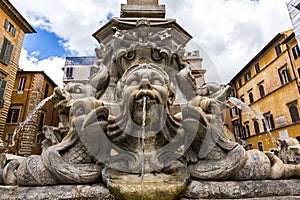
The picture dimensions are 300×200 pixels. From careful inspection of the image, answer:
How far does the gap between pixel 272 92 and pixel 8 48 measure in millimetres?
23345

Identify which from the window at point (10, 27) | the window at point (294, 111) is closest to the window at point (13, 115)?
the window at point (10, 27)

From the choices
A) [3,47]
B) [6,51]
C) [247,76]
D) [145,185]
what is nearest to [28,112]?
[6,51]

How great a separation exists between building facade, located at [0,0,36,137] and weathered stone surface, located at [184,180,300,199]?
675 inches

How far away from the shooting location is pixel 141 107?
1729mm

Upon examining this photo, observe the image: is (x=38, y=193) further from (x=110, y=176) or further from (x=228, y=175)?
(x=228, y=175)

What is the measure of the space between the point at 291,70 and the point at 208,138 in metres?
19.7

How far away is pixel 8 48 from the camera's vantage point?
1678 cm

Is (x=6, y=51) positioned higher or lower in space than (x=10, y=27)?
lower

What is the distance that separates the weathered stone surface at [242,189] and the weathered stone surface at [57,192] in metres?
0.65

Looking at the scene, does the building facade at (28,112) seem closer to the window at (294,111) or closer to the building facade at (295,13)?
the window at (294,111)

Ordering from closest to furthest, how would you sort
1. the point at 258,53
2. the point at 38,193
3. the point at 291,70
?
the point at 38,193 → the point at 291,70 → the point at 258,53

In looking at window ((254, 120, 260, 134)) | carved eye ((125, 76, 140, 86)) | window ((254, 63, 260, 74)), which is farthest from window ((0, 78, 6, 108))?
window ((254, 63, 260, 74))

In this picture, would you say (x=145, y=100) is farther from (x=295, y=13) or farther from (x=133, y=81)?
(x=295, y=13)

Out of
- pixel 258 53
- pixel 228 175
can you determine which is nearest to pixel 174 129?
pixel 228 175
